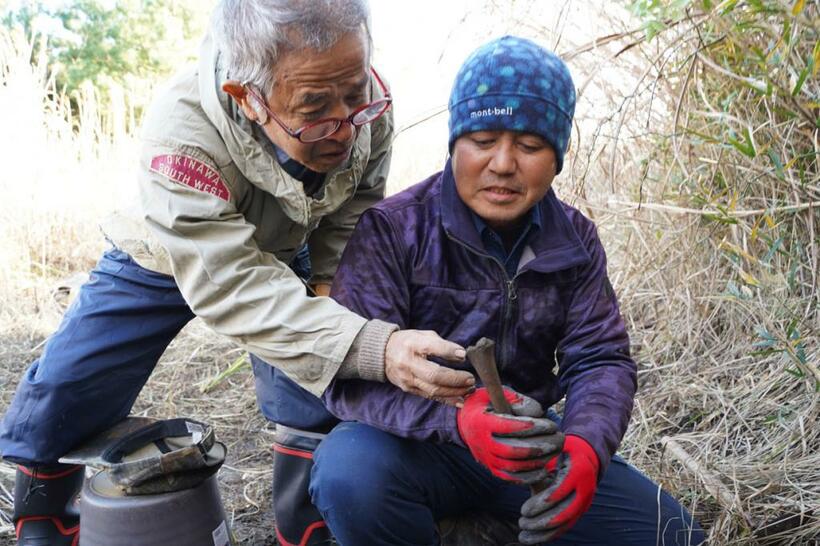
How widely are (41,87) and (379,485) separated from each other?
480 centimetres

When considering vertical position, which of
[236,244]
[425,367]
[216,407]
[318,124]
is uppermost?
[318,124]

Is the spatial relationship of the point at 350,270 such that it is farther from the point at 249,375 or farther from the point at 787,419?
the point at 249,375

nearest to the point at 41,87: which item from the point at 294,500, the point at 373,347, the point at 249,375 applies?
the point at 249,375

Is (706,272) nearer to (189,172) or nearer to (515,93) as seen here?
(515,93)

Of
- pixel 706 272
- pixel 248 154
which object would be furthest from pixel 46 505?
pixel 706 272

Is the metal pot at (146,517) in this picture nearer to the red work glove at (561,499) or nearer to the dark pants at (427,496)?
the dark pants at (427,496)

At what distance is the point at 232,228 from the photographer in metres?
1.87

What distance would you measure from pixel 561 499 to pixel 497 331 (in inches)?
16.0

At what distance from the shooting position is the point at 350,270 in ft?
6.18

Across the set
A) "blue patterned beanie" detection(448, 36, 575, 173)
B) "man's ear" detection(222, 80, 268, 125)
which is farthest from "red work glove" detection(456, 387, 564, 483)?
"man's ear" detection(222, 80, 268, 125)

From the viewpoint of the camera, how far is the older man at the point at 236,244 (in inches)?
68.8

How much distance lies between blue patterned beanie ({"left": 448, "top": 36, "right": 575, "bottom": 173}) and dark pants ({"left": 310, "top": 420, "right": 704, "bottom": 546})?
27.1 inches

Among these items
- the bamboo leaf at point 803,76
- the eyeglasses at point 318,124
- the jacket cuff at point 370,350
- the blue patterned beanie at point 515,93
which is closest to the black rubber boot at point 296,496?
the jacket cuff at point 370,350

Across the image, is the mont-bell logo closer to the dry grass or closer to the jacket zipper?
the jacket zipper
